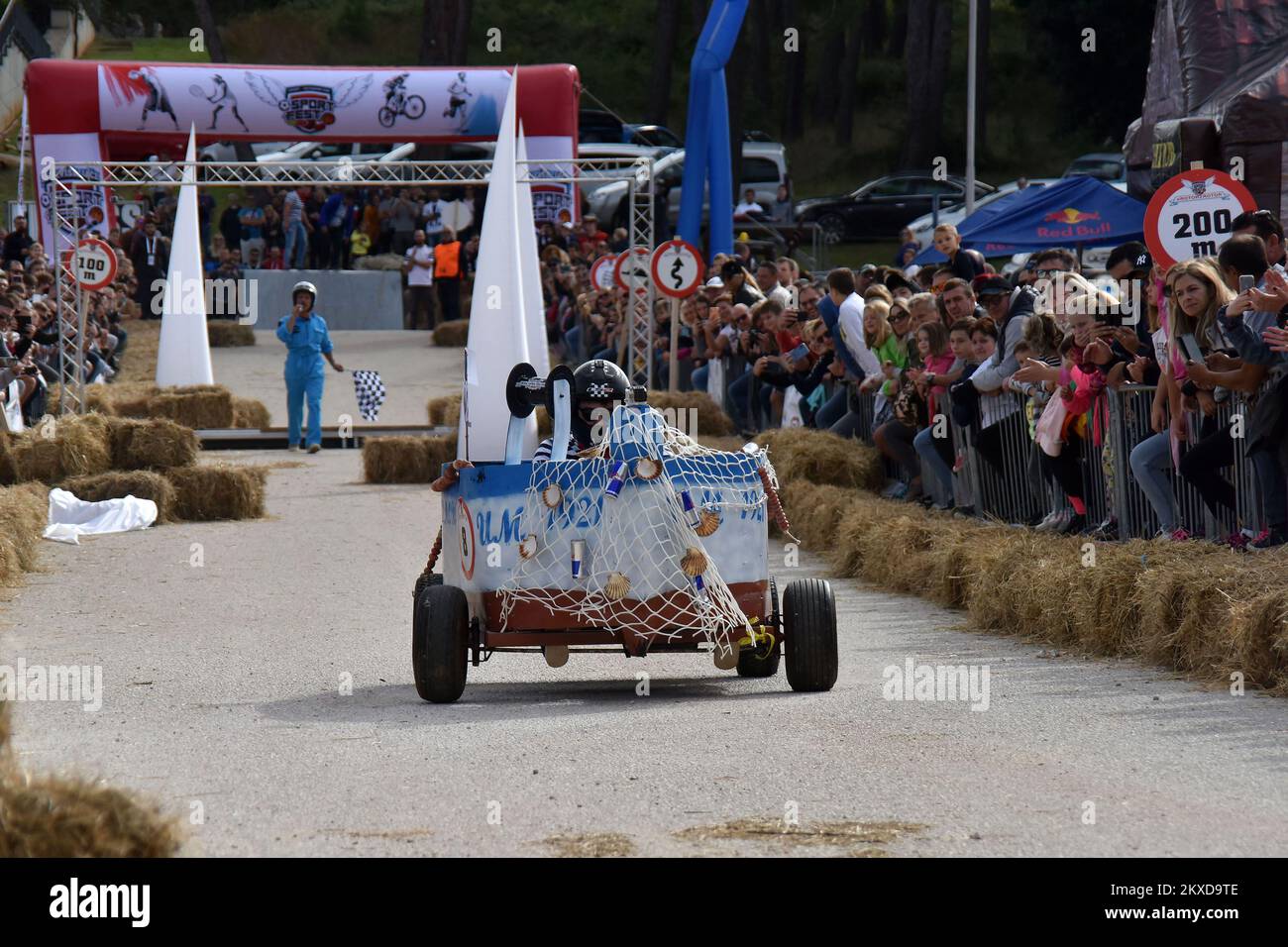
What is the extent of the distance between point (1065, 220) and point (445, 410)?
924cm

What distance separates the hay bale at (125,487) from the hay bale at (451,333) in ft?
67.2

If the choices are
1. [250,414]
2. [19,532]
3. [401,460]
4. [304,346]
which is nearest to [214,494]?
[401,460]

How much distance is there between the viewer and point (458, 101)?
41.4 meters

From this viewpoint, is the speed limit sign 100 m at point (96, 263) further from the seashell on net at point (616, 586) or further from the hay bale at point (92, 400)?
the seashell on net at point (616, 586)

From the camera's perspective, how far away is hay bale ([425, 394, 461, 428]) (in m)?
27.6

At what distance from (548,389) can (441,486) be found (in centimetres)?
75

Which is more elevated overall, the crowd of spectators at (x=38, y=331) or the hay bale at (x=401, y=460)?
the crowd of spectators at (x=38, y=331)

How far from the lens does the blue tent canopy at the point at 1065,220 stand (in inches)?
963

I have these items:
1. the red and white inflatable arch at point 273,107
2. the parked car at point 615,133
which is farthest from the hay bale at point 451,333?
the parked car at point 615,133

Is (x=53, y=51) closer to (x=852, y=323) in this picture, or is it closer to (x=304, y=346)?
(x=304, y=346)

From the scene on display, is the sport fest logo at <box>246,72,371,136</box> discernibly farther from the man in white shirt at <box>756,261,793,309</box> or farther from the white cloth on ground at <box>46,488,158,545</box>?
the white cloth on ground at <box>46,488,158,545</box>

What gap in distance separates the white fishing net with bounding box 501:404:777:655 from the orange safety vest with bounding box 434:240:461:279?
3250 centimetres

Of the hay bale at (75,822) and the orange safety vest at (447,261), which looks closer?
the hay bale at (75,822)
